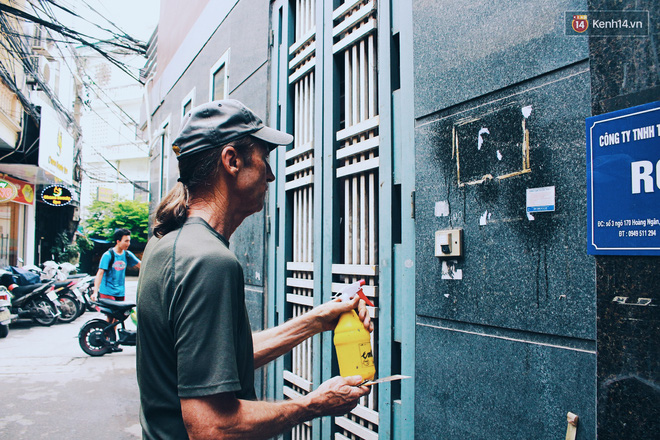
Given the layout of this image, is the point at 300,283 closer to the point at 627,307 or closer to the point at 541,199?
the point at 541,199

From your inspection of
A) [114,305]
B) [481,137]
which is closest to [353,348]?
[481,137]

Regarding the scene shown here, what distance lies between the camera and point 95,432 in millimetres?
4699

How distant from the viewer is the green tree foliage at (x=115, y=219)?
2916cm

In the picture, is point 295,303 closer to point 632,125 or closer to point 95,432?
point 95,432

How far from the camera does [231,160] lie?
170 centimetres

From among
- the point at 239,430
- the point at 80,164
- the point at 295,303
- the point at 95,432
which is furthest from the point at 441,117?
the point at 80,164

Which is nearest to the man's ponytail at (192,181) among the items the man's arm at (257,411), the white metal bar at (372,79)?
the man's arm at (257,411)

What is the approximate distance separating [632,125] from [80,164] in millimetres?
27592

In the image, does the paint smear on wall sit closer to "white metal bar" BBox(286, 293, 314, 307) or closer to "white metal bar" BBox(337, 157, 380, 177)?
"white metal bar" BBox(337, 157, 380, 177)

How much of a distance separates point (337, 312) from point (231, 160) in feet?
2.73

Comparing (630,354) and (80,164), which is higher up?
(80,164)

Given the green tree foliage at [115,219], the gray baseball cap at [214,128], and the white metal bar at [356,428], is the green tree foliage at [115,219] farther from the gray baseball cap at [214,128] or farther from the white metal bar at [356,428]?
the gray baseball cap at [214,128]

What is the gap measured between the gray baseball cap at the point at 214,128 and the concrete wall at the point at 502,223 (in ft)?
3.95

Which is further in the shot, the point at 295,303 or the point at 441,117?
the point at 295,303
